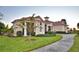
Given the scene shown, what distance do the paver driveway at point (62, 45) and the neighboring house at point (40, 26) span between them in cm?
9

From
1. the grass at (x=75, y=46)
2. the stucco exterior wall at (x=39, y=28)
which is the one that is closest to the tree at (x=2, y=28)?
the stucco exterior wall at (x=39, y=28)

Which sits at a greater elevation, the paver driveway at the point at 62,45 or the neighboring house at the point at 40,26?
the neighboring house at the point at 40,26

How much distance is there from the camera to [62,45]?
6.37 feet

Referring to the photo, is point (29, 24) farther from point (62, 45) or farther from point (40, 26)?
point (62, 45)

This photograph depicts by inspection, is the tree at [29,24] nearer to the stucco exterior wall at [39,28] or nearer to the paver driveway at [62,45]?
the stucco exterior wall at [39,28]

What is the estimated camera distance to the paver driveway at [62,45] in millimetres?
1924

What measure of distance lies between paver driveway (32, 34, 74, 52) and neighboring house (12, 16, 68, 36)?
9cm

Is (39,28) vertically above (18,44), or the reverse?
(39,28)

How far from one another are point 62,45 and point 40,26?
34cm

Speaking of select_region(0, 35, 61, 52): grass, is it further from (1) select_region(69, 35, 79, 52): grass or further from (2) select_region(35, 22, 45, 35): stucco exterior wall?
(1) select_region(69, 35, 79, 52): grass

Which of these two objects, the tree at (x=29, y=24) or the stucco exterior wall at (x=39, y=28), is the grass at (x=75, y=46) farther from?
the tree at (x=29, y=24)

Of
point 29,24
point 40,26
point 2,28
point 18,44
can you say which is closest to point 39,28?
point 40,26

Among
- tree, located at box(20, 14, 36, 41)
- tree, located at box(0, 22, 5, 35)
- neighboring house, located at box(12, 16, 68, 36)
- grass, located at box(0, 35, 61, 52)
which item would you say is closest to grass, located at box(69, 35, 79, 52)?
neighboring house, located at box(12, 16, 68, 36)
